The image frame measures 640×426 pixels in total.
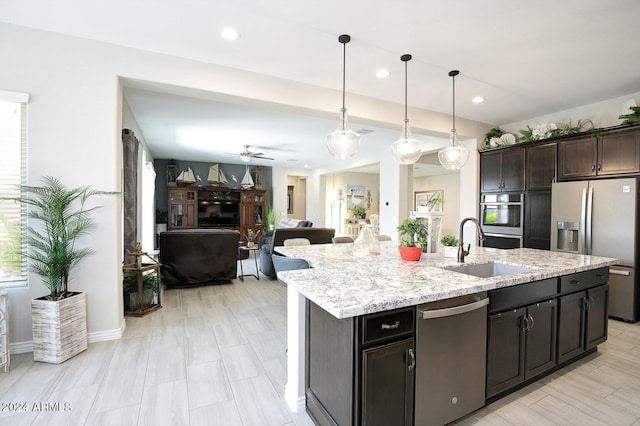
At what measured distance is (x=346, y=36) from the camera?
2498mm

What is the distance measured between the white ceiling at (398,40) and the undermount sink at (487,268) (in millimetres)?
1943

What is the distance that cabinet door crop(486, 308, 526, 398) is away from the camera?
1768 millimetres

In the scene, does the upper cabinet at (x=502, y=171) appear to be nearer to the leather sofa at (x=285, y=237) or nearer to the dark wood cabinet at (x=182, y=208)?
the leather sofa at (x=285, y=237)

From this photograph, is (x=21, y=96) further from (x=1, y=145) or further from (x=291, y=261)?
(x=291, y=261)

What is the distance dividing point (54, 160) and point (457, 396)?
11.7 ft

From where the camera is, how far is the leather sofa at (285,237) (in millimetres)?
5105

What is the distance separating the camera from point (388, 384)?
139 cm

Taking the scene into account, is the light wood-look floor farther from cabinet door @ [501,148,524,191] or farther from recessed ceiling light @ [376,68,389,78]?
recessed ceiling light @ [376,68,389,78]

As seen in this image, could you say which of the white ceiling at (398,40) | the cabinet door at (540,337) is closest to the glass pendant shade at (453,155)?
the white ceiling at (398,40)

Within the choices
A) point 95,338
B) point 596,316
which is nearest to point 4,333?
point 95,338

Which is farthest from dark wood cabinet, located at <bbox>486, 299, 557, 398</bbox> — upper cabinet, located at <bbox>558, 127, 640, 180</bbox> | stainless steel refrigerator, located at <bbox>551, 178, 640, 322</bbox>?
upper cabinet, located at <bbox>558, 127, 640, 180</bbox>

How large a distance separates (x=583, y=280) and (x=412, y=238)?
1.36 meters

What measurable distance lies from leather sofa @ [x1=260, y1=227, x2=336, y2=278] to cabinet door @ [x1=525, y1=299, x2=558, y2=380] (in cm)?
378

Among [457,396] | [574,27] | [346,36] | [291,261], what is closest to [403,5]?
[346,36]
